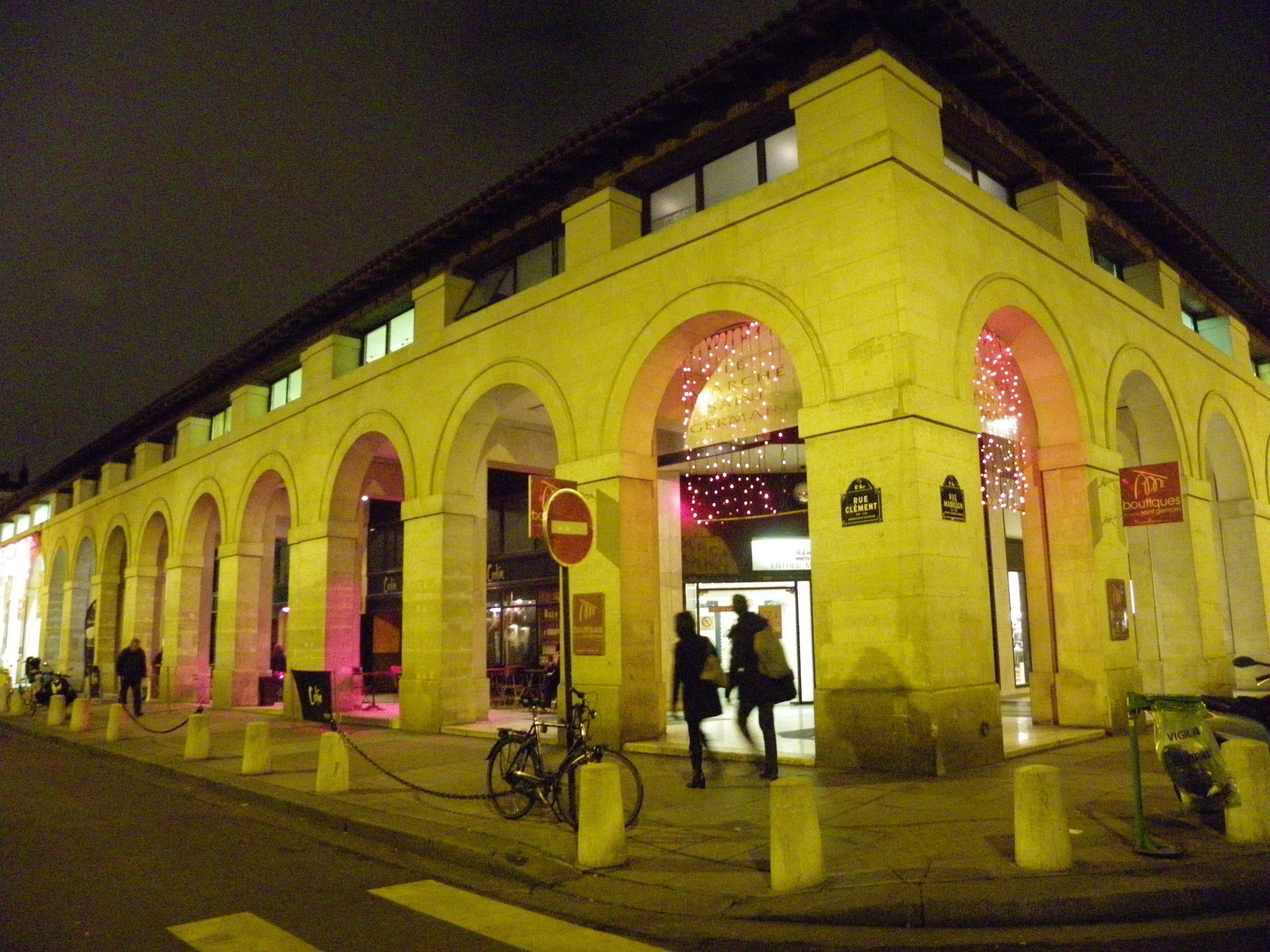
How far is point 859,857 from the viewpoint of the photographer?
256 inches

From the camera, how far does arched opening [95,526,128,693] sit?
3138 centimetres

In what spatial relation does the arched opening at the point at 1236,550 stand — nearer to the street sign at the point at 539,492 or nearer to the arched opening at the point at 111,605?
the street sign at the point at 539,492

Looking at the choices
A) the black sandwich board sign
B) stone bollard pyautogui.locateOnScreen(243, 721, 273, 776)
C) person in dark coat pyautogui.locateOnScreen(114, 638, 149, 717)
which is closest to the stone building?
the black sandwich board sign

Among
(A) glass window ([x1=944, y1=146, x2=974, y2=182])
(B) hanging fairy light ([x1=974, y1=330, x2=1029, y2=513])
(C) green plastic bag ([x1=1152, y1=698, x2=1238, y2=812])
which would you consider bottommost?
(C) green plastic bag ([x1=1152, y1=698, x2=1238, y2=812])

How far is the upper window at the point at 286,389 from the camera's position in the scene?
74.6ft

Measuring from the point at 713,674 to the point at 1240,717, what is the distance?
4.81 metres

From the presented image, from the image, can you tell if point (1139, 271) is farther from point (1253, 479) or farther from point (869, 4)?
point (869, 4)

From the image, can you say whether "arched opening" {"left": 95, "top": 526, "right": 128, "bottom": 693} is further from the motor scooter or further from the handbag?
the motor scooter

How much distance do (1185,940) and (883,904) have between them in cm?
163

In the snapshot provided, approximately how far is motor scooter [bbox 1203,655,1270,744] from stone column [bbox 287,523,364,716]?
1530cm

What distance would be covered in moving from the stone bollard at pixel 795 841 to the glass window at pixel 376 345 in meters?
15.5

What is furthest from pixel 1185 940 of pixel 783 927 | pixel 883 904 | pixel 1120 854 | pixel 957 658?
pixel 957 658

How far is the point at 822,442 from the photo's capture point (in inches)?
416

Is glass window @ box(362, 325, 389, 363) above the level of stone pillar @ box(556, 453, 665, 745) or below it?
above
